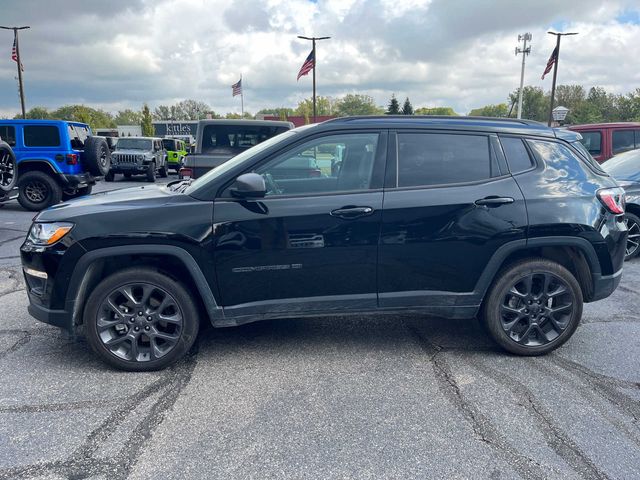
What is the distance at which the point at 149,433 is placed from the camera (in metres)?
2.74

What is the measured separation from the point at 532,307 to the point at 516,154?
3.90 ft

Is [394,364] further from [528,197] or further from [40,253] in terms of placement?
[40,253]

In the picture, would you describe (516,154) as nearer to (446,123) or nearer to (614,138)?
(446,123)

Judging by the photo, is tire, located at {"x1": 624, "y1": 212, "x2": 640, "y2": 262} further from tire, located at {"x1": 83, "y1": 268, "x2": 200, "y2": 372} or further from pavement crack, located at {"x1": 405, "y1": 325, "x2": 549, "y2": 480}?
tire, located at {"x1": 83, "y1": 268, "x2": 200, "y2": 372}

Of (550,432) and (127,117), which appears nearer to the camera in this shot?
(550,432)

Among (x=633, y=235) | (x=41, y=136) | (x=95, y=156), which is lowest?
(x=633, y=235)

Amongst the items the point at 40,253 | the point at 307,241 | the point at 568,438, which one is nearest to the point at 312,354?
the point at 307,241

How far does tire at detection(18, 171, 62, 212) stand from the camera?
431 inches

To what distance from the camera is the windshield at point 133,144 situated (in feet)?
66.7

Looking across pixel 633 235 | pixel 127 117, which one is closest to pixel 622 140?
pixel 633 235

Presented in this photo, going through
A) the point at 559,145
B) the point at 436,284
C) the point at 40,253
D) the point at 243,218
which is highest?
the point at 559,145

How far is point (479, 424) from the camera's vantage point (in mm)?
2859

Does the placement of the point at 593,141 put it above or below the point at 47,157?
above

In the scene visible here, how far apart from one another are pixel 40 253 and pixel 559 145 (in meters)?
3.93
